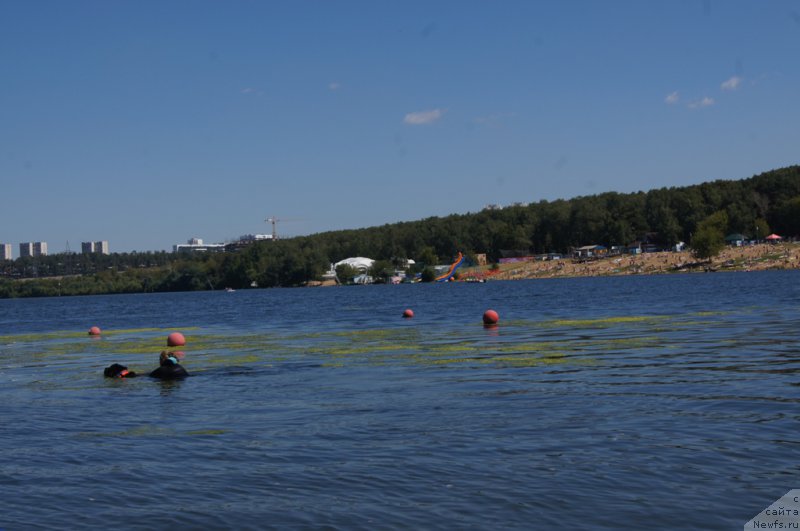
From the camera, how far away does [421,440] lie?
57.1 ft

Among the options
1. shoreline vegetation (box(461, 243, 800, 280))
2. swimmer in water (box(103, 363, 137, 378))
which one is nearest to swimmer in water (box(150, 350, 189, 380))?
swimmer in water (box(103, 363, 137, 378))

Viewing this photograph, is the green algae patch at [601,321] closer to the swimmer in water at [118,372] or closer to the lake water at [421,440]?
the lake water at [421,440]

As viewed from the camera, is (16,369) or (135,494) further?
(16,369)

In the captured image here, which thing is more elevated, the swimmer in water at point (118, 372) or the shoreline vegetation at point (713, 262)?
Answer: the shoreline vegetation at point (713, 262)

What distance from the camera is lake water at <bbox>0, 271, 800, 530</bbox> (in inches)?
511

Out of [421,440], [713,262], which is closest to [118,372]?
[421,440]

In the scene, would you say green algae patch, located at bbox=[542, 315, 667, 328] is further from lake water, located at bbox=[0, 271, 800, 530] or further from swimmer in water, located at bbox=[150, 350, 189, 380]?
swimmer in water, located at bbox=[150, 350, 189, 380]

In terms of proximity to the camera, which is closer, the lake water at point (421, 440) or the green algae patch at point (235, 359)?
the lake water at point (421, 440)

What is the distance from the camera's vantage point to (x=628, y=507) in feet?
41.1

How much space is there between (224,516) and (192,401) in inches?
476

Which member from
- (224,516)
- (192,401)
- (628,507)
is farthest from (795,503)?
(192,401)

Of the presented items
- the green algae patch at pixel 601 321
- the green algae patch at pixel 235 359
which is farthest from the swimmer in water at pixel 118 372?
the green algae patch at pixel 601 321

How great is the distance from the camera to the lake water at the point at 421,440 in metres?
13.0

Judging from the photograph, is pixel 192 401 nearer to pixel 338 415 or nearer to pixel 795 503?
pixel 338 415
